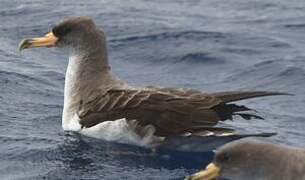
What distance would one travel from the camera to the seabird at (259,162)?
8508 mm

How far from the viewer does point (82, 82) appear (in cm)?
1166

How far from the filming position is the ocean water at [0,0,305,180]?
35.4ft

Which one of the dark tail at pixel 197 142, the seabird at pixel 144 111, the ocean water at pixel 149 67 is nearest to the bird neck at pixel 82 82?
the seabird at pixel 144 111

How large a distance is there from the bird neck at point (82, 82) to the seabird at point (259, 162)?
2.73 meters

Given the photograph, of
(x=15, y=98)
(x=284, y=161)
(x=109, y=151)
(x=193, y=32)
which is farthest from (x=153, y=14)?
(x=284, y=161)

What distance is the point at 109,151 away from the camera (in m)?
10.9

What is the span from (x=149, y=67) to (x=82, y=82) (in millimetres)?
3363

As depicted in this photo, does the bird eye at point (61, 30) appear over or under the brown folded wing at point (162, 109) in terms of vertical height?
over

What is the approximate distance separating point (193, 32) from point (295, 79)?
8.28ft

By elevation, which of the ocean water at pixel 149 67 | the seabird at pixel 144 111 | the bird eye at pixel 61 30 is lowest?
the ocean water at pixel 149 67

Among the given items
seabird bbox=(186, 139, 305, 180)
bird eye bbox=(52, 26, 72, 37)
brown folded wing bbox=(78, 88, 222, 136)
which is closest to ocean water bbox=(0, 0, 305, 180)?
brown folded wing bbox=(78, 88, 222, 136)

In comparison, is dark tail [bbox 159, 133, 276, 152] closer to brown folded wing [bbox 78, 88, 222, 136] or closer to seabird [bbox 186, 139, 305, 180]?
brown folded wing [bbox 78, 88, 222, 136]

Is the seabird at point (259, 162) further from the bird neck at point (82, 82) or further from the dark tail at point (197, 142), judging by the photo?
the bird neck at point (82, 82)

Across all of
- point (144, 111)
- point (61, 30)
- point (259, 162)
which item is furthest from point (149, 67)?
point (259, 162)
